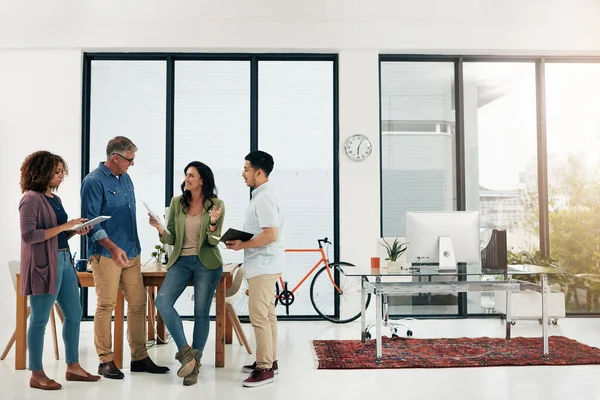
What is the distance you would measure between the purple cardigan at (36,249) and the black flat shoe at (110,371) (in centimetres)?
67

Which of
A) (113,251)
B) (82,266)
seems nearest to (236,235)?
(113,251)

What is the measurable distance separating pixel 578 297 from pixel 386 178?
2559 mm

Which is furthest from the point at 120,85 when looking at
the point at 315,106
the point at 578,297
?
the point at 578,297

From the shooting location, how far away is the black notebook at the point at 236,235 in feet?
10.5

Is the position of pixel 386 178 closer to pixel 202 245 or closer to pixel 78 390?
pixel 202 245

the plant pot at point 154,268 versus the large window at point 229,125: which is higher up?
the large window at point 229,125

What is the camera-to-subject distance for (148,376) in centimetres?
352

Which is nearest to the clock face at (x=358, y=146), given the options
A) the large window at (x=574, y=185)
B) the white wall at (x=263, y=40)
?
the white wall at (x=263, y=40)

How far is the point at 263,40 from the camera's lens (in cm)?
551

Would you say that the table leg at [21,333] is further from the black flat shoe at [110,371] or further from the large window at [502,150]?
the large window at [502,150]

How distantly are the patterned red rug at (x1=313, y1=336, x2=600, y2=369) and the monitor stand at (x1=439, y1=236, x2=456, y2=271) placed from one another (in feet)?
2.32

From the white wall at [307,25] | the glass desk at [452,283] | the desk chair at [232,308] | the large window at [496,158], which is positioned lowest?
the desk chair at [232,308]

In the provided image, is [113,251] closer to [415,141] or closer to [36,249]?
[36,249]

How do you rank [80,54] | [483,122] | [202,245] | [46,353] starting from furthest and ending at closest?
[483,122]
[80,54]
[46,353]
[202,245]
